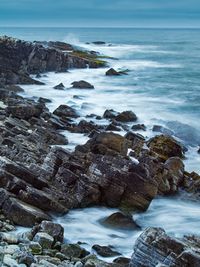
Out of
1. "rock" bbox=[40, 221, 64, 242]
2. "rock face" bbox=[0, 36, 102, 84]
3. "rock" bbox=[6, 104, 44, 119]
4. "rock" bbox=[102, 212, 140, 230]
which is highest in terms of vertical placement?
"rock face" bbox=[0, 36, 102, 84]

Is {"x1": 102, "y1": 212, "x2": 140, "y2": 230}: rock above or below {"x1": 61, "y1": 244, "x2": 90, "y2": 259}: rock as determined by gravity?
below

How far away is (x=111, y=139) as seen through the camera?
23.3 meters

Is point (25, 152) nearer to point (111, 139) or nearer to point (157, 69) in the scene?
point (111, 139)

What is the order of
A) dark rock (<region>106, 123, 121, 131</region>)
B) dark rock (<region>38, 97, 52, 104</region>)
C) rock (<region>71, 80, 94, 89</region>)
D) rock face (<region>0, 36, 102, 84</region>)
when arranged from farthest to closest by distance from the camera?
rock face (<region>0, 36, 102, 84</region>)
rock (<region>71, 80, 94, 89</region>)
dark rock (<region>38, 97, 52, 104</region>)
dark rock (<region>106, 123, 121, 131</region>)

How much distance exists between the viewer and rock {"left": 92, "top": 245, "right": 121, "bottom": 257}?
1465 cm

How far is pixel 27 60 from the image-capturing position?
6272 centimetres

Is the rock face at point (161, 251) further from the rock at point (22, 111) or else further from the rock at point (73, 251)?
the rock at point (22, 111)

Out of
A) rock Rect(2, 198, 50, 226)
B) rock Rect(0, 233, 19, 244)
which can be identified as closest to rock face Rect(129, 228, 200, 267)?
rock Rect(0, 233, 19, 244)

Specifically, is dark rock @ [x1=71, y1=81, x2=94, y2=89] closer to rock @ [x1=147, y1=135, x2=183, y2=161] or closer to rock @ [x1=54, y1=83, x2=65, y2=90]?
rock @ [x1=54, y1=83, x2=65, y2=90]

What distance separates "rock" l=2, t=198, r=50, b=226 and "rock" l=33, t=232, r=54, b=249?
169 cm

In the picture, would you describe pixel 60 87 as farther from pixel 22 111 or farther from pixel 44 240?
pixel 44 240

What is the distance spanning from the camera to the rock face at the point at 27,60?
174 feet

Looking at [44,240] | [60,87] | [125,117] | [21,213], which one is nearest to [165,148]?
[125,117]

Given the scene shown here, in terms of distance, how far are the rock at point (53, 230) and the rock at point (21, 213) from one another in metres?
1.02
